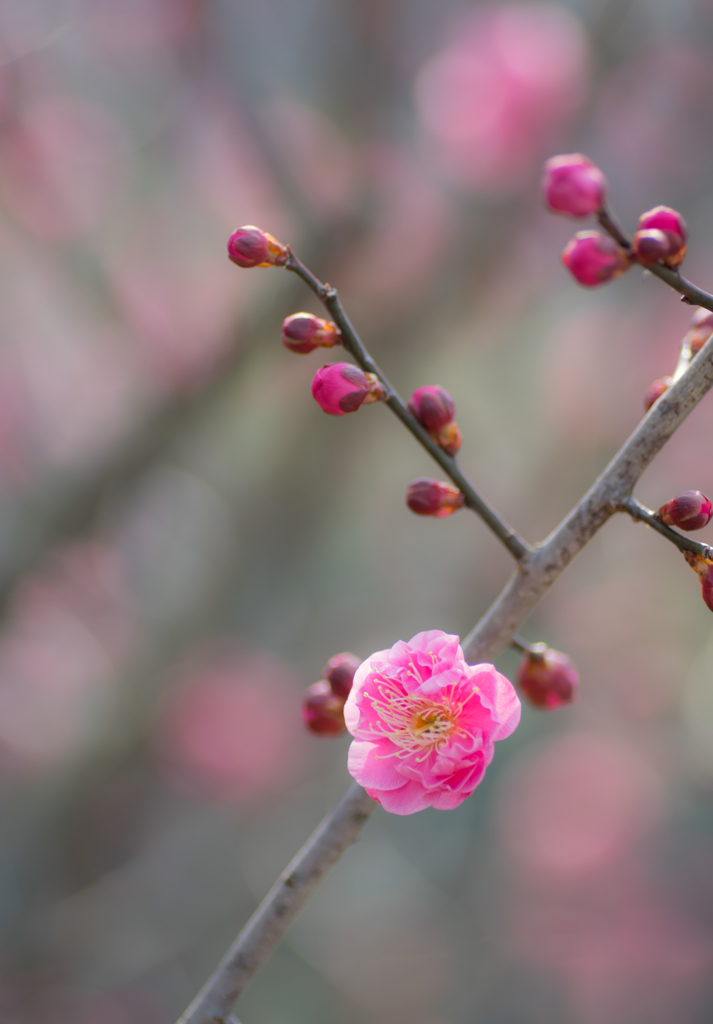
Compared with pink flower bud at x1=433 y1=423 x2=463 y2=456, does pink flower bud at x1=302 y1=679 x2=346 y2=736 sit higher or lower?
lower

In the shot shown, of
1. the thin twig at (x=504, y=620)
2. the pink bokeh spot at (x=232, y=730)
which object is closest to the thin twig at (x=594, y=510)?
the thin twig at (x=504, y=620)

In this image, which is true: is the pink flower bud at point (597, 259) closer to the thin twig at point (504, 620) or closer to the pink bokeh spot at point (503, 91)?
the thin twig at point (504, 620)

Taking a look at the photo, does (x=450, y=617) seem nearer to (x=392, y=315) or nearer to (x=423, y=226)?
(x=392, y=315)

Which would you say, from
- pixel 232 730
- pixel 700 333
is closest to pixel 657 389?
pixel 700 333

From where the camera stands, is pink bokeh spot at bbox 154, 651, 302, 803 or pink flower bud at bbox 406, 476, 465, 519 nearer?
pink flower bud at bbox 406, 476, 465, 519

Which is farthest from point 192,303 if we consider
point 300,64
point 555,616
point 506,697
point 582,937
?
point 582,937

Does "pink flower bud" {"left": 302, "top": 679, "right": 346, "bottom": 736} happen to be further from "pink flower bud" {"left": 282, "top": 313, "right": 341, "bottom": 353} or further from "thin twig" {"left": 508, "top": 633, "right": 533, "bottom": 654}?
"pink flower bud" {"left": 282, "top": 313, "right": 341, "bottom": 353}

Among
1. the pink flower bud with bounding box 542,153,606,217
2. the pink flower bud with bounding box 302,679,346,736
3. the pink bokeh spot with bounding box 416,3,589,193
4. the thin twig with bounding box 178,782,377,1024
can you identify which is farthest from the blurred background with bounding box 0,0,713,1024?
the thin twig with bounding box 178,782,377,1024

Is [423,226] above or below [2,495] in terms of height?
above
